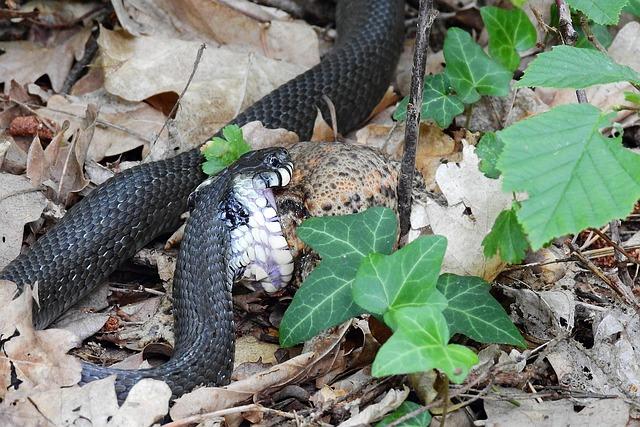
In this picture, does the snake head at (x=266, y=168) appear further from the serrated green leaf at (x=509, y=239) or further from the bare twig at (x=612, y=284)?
the bare twig at (x=612, y=284)

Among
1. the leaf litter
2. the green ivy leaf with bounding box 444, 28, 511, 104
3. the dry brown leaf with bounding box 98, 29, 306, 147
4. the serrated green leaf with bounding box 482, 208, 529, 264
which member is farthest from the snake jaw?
the dry brown leaf with bounding box 98, 29, 306, 147

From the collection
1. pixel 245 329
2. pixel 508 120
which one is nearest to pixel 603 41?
pixel 508 120

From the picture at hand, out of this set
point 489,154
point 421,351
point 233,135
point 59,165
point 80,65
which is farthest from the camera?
point 80,65

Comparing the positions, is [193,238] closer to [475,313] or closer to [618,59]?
[475,313]

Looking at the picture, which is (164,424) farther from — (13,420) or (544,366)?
(544,366)

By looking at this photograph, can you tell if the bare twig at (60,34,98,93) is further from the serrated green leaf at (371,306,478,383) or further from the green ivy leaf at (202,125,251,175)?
the serrated green leaf at (371,306,478,383)

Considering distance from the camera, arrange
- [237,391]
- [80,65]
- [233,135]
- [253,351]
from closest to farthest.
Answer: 1. [237,391]
2. [253,351]
3. [233,135]
4. [80,65]

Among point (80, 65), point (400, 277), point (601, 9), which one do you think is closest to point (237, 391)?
point (400, 277)

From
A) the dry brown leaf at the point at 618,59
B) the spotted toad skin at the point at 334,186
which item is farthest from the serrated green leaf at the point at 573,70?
the dry brown leaf at the point at 618,59
